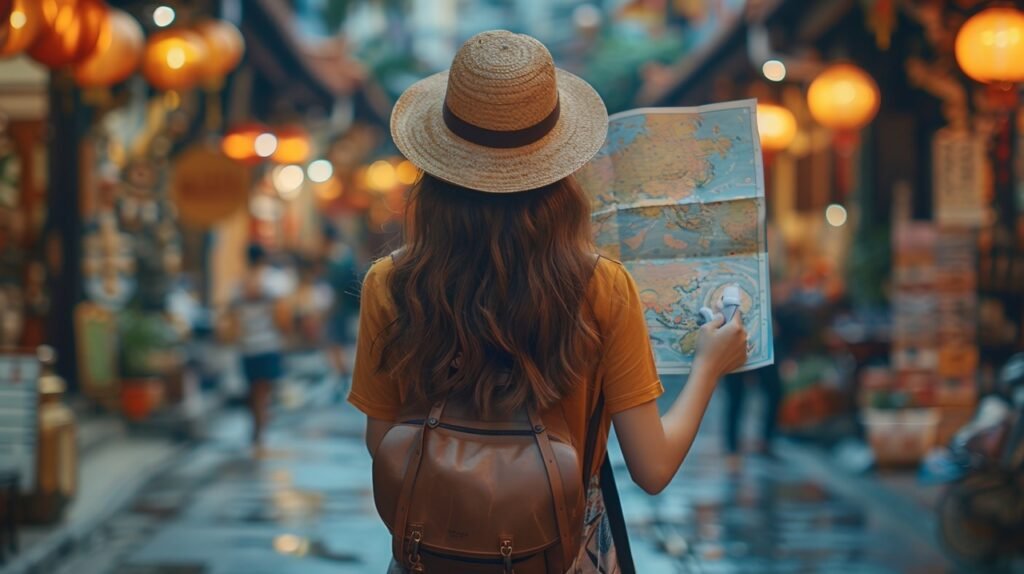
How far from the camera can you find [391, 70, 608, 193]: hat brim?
2.62m

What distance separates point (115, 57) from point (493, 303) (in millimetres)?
7733

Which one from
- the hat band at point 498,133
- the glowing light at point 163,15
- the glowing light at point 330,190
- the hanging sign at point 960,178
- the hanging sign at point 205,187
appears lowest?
the hat band at point 498,133

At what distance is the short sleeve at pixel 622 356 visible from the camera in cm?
262

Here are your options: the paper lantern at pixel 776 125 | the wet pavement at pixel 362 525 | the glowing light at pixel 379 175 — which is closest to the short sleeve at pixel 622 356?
the wet pavement at pixel 362 525

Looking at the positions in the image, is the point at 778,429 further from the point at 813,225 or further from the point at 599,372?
the point at 599,372

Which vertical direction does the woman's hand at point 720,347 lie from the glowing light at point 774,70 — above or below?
below

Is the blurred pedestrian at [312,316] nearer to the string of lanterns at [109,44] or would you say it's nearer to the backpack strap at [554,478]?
the string of lanterns at [109,44]

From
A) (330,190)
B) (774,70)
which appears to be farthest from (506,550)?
(330,190)

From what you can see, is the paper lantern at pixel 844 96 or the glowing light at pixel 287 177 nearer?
the paper lantern at pixel 844 96

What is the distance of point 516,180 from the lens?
2605mm

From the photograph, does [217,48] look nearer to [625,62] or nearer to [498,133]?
[498,133]

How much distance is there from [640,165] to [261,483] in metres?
8.38

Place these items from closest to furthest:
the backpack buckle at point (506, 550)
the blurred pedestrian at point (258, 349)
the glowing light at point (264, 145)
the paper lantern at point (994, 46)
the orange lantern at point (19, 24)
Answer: the backpack buckle at point (506, 550)
the orange lantern at point (19, 24)
the paper lantern at point (994, 46)
the blurred pedestrian at point (258, 349)
the glowing light at point (264, 145)

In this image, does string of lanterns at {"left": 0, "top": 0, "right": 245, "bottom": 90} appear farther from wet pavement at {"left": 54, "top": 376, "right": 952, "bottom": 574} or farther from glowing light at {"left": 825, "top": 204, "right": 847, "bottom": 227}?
glowing light at {"left": 825, "top": 204, "right": 847, "bottom": 227}
